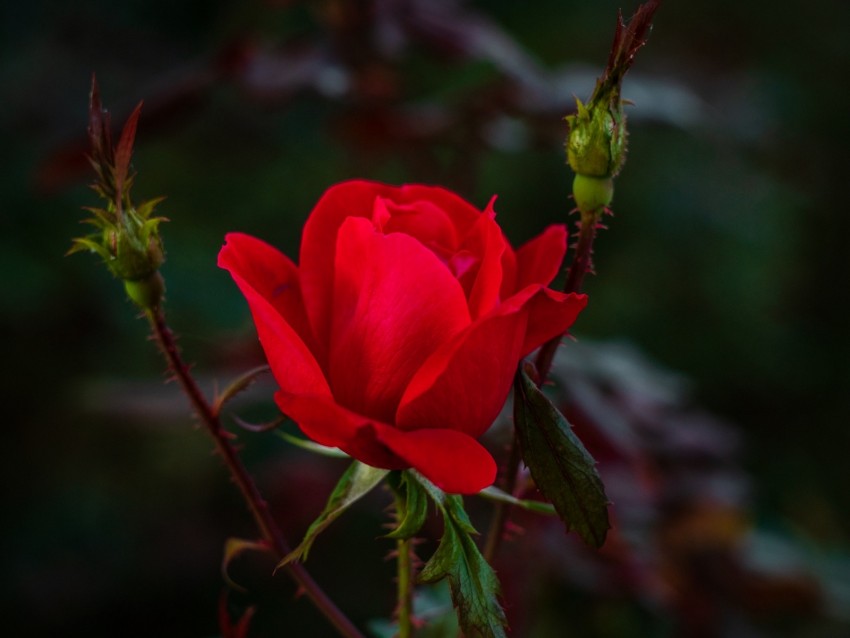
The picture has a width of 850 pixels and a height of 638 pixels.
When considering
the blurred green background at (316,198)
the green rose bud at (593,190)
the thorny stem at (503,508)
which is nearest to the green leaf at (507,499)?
the thorny stem at (503,508)

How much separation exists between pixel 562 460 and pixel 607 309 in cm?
121

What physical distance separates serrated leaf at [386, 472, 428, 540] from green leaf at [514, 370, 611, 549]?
0.14 ft

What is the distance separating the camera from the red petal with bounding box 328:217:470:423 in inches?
11.9

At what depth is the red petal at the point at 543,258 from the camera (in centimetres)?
34

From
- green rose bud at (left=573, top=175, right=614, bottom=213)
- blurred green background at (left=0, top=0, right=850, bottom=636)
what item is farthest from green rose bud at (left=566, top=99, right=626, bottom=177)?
blurred green background at (left=0, top=0, right=850, bottom=636)

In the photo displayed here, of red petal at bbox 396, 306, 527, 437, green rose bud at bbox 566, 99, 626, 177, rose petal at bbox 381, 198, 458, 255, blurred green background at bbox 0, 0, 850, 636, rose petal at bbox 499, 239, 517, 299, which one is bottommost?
blurred green background at bbox 0, 0, 850, 636

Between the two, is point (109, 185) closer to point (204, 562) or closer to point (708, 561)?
point (708, 561)

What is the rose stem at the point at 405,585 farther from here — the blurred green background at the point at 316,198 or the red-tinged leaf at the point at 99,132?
the blurred green background at the point at 316,198

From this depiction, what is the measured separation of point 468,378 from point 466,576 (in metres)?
0.07

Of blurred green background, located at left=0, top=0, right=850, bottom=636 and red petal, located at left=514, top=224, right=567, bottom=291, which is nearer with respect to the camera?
red petal, located at left=514, top=224, right=567, bottom=291

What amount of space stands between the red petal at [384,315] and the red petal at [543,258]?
47mm

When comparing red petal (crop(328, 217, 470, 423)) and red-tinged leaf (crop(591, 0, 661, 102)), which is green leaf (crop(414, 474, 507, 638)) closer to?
red petal (crop(328, 217, 470, 423))

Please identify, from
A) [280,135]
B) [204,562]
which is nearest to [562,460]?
[280,135]

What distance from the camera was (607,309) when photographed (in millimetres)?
1492
